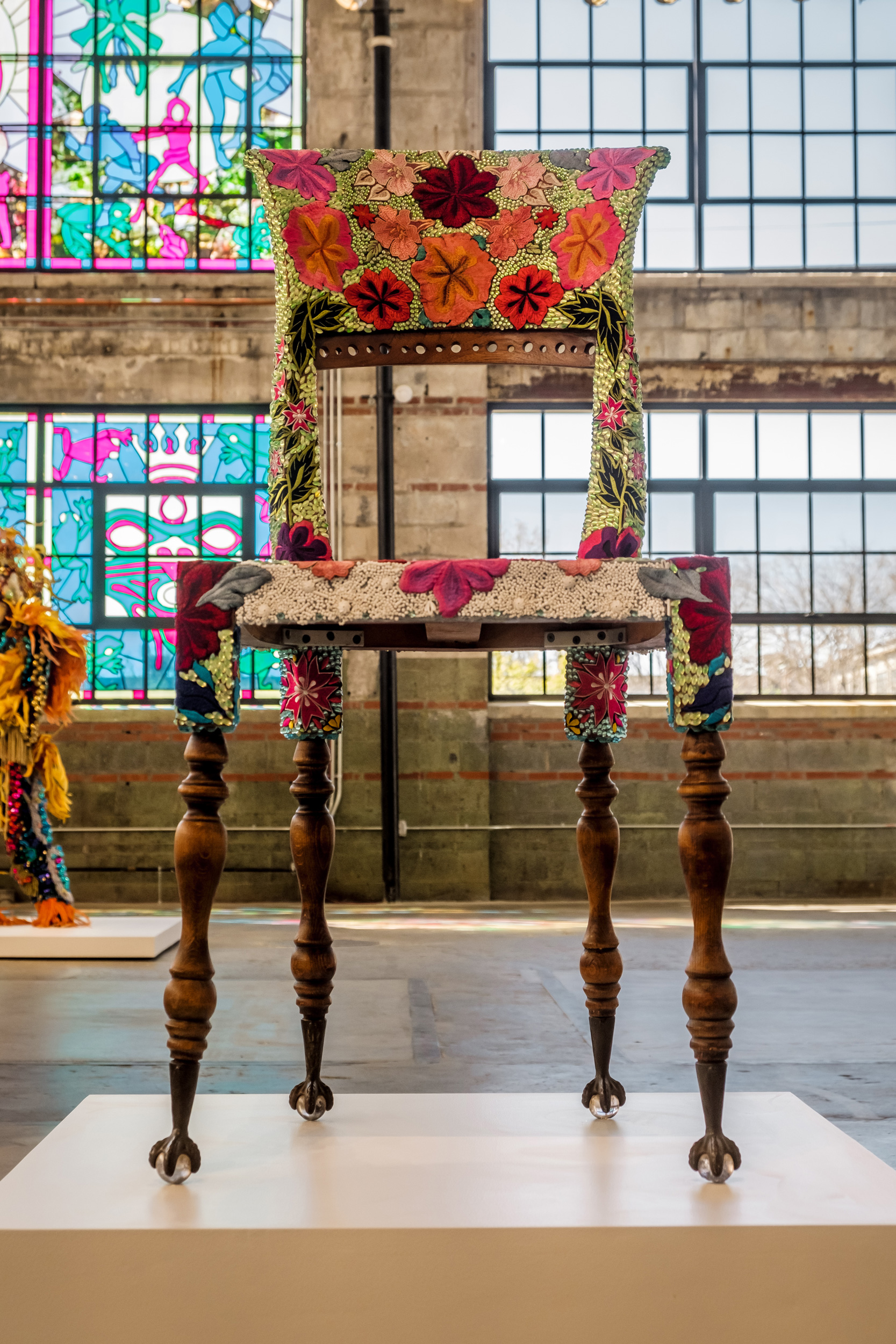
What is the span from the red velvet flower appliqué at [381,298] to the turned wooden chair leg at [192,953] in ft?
2.54

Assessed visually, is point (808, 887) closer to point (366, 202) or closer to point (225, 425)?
point (225, 425)

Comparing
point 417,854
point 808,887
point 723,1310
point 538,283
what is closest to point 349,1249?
point 723,1310

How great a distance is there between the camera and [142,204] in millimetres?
7598

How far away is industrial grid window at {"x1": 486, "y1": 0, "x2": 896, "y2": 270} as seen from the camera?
305 inches

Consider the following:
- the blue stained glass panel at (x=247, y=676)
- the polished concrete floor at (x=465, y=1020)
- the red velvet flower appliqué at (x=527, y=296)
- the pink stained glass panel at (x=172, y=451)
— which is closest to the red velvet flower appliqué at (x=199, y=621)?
the red velvet flower appliqué at (x=527, y=296)

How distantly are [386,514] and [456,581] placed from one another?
18.5 ft

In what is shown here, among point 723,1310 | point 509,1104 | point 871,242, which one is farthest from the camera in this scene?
point 871,242

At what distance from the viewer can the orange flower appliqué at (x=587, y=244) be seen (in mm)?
1880

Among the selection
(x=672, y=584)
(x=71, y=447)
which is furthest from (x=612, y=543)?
(x=71, y=447)

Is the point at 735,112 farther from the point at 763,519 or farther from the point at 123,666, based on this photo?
the point at 123,666

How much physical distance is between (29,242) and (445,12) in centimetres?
305

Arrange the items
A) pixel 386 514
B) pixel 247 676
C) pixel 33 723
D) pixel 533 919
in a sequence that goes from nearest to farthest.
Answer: pixel 33 723 < pixel 533 919 < pixel 386 514 < pixel 247 676

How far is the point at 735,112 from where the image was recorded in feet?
25.6

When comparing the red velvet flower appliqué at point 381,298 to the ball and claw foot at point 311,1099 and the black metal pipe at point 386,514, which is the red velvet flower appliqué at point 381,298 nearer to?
the ball and claw foot at point 311,1099
